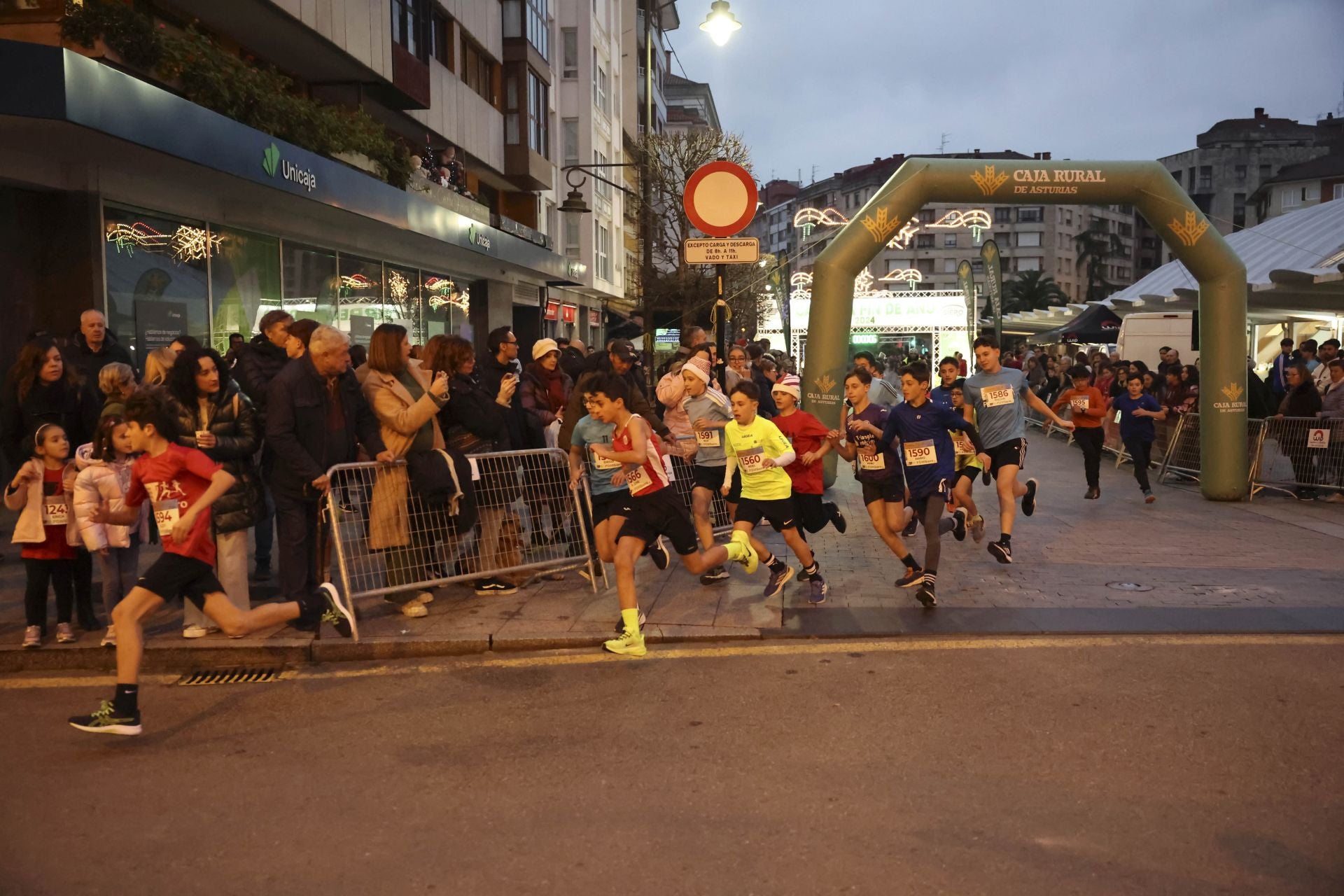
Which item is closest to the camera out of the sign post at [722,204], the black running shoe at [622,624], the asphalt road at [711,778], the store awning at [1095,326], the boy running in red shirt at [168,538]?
the asphalt road at [711,778]

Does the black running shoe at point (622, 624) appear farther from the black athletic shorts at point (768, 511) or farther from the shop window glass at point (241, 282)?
the shop window glass at point (241, 282)

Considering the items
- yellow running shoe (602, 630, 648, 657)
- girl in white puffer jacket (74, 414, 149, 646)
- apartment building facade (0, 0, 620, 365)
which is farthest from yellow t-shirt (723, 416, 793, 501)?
apartment building facade (0, 0, 620, 365)

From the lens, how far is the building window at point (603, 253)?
44.4 metres

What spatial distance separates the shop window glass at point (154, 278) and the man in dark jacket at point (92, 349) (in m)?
3.49

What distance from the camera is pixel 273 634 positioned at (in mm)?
6941

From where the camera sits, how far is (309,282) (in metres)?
17.5

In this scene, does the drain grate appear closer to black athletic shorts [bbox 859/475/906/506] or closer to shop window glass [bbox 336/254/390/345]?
black athletic shorts [bbox 859/475/906/506]

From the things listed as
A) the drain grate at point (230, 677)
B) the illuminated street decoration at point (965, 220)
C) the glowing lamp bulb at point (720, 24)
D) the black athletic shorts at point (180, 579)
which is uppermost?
the glowing lamp bulb at point (720, 24)

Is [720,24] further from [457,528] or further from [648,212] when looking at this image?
[457,528]

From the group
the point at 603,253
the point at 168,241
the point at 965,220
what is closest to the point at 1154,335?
the point at 965,220

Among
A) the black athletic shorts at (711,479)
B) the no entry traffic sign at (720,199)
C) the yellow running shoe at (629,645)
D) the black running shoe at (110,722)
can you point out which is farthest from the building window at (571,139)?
the black running shoe at (110,722)

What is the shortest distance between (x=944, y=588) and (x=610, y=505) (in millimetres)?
2721

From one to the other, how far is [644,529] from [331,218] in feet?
39.3

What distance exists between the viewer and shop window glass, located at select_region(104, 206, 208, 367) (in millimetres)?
12281
